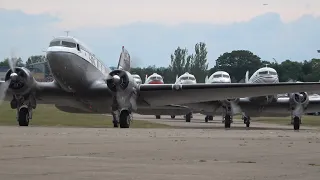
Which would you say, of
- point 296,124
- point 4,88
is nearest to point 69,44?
point 4,88

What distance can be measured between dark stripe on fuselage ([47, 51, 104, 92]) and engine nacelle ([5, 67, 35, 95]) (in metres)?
1.30

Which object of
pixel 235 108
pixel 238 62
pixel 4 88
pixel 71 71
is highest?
pixel 238 62

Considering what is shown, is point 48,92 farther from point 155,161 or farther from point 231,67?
point 231,67

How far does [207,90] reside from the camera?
34969 mm

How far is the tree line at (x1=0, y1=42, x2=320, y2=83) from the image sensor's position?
115 metres

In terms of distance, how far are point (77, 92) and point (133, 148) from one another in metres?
19.1

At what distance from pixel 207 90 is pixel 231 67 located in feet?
348

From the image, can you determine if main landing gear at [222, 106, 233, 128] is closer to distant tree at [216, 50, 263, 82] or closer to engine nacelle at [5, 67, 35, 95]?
engine nacelle at [5, 67, 35, 95]

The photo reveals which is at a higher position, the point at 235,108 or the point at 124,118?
the point at 235,108

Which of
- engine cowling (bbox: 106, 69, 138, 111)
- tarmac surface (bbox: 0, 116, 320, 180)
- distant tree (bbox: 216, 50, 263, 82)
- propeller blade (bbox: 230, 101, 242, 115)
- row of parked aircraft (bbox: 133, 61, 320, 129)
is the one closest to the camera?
tarmac surface (bbox: 0, 116, 320, 180)

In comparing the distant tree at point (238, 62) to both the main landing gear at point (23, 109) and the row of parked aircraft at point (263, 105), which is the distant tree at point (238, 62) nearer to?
the row of parked aircraft at point (263, 105)

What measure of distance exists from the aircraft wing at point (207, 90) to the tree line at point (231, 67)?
71.5m

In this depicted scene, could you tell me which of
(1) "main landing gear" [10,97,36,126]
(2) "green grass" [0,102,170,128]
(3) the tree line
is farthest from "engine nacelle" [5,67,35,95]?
(3) the tree line

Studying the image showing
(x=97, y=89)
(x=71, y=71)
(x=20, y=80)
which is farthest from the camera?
(x=97, y=89)
